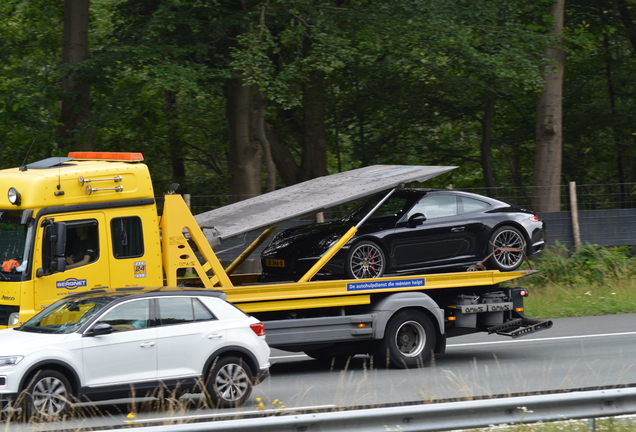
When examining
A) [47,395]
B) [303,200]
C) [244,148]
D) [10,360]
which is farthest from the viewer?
[244,148]

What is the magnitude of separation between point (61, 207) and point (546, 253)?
40.3 feet

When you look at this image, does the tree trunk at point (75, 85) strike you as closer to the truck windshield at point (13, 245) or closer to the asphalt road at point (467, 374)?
the asphalt road at point (467, 374)

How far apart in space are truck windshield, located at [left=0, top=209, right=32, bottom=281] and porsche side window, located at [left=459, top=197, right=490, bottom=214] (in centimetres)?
617

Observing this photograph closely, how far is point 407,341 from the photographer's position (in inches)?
454

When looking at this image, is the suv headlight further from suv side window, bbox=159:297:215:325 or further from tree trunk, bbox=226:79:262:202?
tree trunk, bbox=226:79:262:202

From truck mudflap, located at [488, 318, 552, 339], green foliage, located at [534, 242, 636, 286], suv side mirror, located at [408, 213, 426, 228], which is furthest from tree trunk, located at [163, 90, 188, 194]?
truck mudflap, located at [488, 318, 552, 339]

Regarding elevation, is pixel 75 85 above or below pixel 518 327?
above

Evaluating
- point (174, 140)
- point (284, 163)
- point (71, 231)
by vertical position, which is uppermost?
point (174, 140)

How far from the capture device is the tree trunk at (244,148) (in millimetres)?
19422

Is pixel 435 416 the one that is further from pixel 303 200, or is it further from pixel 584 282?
pixel 584 282

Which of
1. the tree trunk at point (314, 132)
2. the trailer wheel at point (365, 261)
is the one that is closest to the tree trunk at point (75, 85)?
the tree trunk at point (314, 132)

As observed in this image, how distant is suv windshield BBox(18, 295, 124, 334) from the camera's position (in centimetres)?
829

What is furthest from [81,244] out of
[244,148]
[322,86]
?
[322,86]

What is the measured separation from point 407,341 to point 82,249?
4745 millimetres
